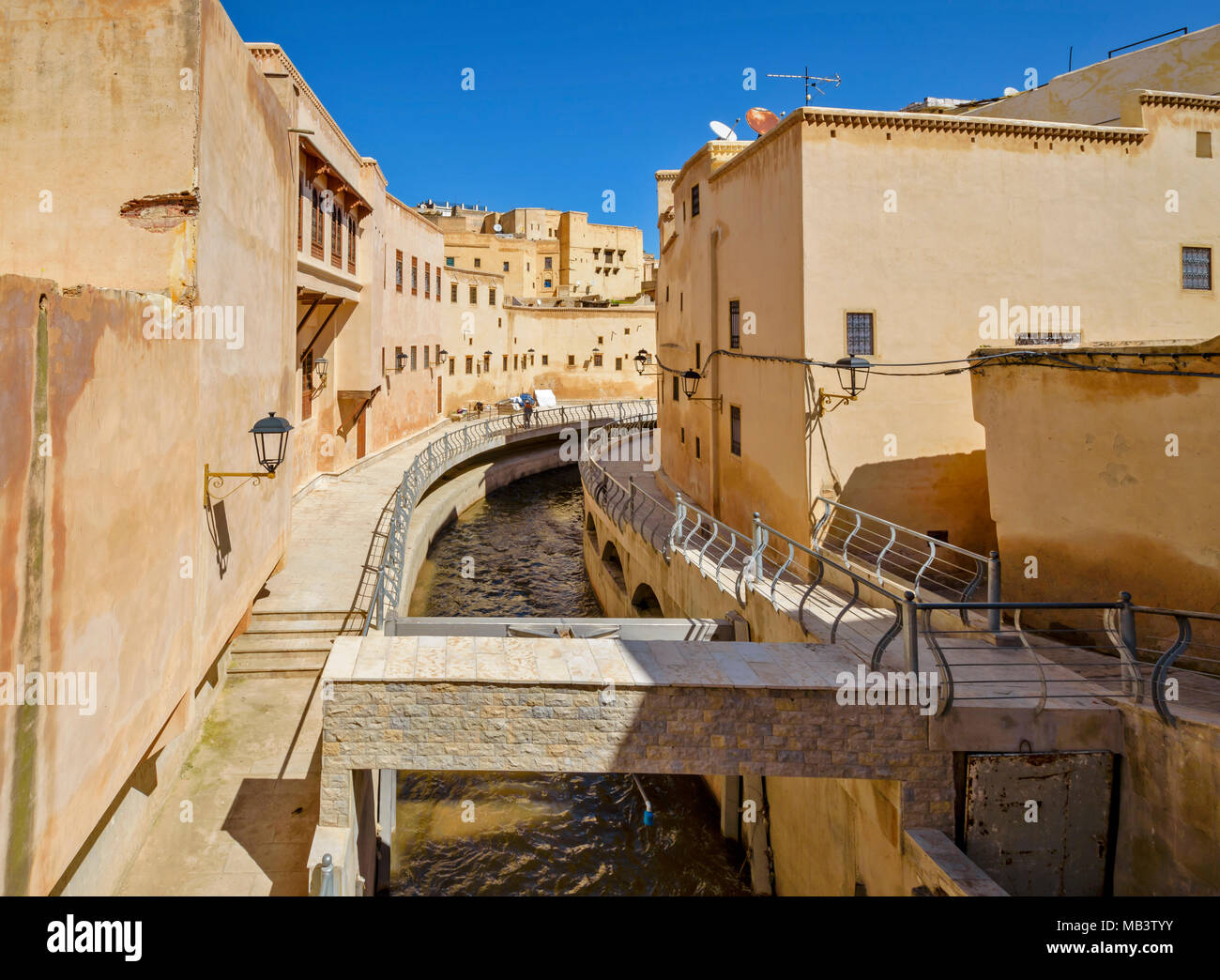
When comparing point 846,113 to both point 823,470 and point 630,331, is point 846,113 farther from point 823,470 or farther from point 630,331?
point 630,331

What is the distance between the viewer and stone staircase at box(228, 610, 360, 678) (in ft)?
37.8

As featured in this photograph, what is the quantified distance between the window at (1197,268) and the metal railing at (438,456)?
14570 millimetres

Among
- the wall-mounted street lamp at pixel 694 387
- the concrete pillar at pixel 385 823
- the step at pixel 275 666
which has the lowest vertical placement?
the concrete pillar at pixel 385 823

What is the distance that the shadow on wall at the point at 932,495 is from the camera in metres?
14.1

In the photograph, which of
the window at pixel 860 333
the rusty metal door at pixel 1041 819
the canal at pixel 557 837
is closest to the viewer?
the rusty metal door at pixel 1041 819

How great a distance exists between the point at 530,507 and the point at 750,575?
22808 mm

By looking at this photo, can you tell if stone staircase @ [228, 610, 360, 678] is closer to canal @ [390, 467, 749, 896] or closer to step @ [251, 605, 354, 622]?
step @ [251, 605, 354, 622]

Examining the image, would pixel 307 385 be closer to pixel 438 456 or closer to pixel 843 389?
pixel 438 456

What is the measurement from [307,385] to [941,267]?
48.4ft

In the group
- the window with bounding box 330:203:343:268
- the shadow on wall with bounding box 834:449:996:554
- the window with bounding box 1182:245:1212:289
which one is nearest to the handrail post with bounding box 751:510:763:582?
the shadow on wall with bounding box 834:449:996:554

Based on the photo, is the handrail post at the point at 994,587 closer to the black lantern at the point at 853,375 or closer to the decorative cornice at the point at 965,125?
the black lantern at the point at 853,375

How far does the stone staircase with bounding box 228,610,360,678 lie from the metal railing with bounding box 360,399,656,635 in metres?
0.57

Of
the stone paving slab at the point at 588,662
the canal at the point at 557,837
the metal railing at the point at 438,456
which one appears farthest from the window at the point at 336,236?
the stone paving slab at the point at 588,662
